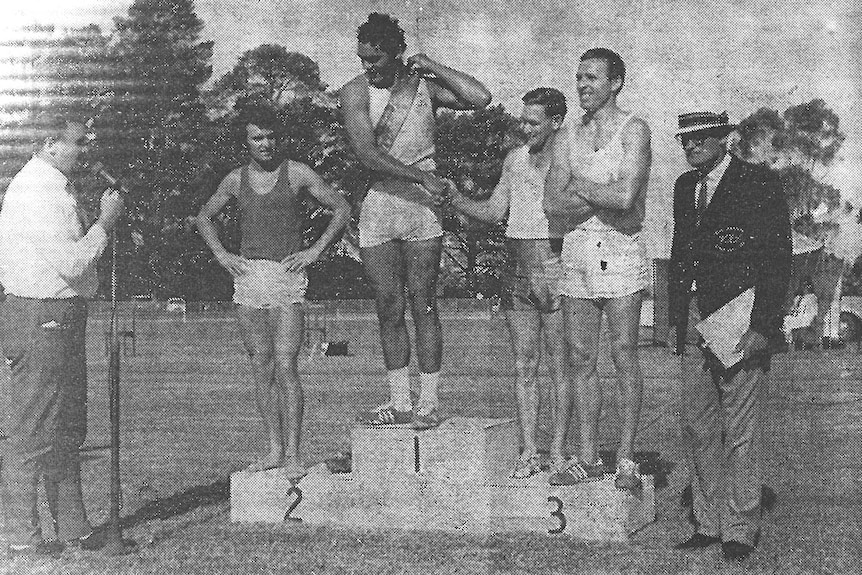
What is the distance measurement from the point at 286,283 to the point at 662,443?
11.6 feet

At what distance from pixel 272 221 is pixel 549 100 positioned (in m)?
1.64

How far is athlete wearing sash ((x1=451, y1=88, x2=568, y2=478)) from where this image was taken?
21.4 feet

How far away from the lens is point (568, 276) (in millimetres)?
6273

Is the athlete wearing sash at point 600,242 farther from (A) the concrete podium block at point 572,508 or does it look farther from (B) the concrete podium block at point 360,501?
(B) the concrete podium block at point 360,501

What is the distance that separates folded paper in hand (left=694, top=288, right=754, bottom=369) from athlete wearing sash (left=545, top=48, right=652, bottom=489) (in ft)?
1.42

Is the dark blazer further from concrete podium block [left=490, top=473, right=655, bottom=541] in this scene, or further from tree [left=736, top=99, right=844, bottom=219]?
concrete podium block [left=490, top=473, right=655, bottom=541]

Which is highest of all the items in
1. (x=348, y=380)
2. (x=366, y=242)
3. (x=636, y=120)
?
(x=636, y=120)

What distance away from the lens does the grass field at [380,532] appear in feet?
19.1

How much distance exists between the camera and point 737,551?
566 cm

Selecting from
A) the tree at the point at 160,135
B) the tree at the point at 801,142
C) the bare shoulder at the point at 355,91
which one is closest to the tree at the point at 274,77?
the tree at the point at 160,135

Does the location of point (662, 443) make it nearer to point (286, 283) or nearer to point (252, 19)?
point (286, 283)

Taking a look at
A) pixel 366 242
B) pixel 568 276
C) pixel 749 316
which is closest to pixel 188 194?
pixel 366 242

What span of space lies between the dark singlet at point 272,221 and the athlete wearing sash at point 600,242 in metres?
1.44

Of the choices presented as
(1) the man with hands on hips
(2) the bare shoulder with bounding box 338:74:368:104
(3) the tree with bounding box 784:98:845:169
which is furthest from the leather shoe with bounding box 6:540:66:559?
(3) the tree with bounding box 784:98:845:169
